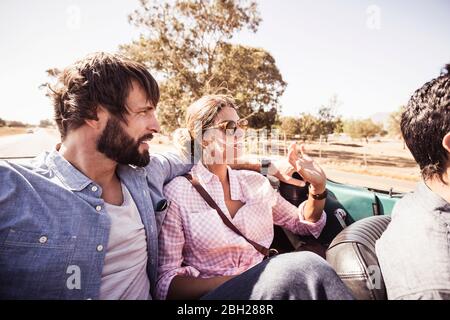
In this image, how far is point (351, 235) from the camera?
153 centimetres

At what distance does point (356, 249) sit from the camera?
4.53 feet

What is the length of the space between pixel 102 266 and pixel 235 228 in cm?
86

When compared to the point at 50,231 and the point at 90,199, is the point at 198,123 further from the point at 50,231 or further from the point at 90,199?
the point at 50,231

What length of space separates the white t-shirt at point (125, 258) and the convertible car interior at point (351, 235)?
106 centimetres

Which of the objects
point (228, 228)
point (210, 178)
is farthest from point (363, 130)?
point (228, 228)

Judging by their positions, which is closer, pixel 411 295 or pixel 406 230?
pixel 411 295

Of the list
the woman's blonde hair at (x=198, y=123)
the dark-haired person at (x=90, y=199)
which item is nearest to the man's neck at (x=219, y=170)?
the woman's blonde hair at (x=198, y=123)

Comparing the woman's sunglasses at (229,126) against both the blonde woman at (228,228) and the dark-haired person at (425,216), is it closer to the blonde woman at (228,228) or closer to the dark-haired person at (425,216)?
the blonde woman at (228,228)

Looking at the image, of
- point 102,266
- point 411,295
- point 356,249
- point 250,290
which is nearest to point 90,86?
point 102,266

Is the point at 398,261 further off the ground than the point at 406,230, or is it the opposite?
the point at 406,230

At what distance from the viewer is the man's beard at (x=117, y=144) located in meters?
1.64

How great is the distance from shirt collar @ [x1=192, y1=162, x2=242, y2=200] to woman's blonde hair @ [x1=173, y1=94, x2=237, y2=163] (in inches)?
4.6

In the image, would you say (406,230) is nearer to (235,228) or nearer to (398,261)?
(398,261)

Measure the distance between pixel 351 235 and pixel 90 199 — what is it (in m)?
1.44
